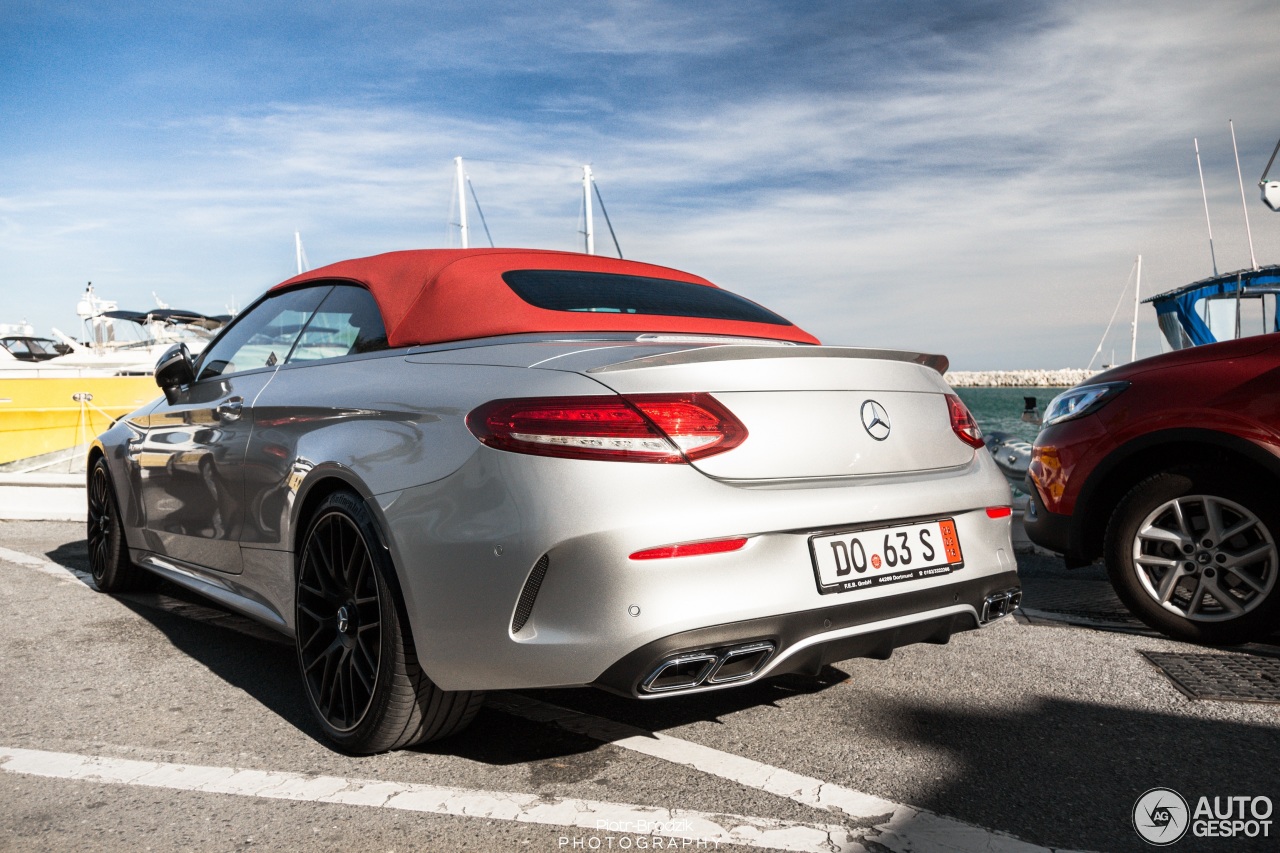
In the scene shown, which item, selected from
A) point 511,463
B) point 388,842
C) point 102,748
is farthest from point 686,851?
point 102,748

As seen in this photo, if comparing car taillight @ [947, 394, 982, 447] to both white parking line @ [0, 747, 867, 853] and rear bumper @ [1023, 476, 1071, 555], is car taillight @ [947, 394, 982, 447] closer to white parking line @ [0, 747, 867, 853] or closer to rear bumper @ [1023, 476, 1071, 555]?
white parking line @ [0, 747, 867, 853]

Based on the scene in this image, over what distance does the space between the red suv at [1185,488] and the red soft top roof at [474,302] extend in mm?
1567

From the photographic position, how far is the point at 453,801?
8.45 feet

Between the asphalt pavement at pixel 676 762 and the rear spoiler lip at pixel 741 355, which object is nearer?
the asphalt pavement at pixel 676 762

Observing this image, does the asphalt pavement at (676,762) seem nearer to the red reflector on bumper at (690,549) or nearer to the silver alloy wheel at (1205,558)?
the silver alloy wheel at (1205,558)

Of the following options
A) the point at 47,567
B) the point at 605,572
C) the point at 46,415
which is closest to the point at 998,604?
the point at 605,572

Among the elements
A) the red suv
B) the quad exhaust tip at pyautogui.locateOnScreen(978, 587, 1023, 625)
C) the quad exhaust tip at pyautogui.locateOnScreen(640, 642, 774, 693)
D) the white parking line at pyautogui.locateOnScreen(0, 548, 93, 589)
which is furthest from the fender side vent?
the white parking line at pyautogui.locateOnScreen(0, 548, 93, 589)

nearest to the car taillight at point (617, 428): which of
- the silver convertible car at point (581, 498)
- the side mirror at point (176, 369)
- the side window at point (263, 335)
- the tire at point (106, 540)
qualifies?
the silver convertible car at point (581, 498)

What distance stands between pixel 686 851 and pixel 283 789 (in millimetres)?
1120

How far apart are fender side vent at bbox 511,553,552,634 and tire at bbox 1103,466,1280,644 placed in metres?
2.85

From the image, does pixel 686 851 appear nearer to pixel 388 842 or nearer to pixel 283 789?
pixel 388 842

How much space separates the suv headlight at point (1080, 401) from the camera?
14.5 feet

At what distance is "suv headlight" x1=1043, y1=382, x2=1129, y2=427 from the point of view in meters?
4.43

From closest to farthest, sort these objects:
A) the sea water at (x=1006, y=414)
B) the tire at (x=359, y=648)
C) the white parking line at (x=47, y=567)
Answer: the tire at (x=359, y=648), the white parking line at (x=47, y=567), the sea water at (x=1006, y=414)
